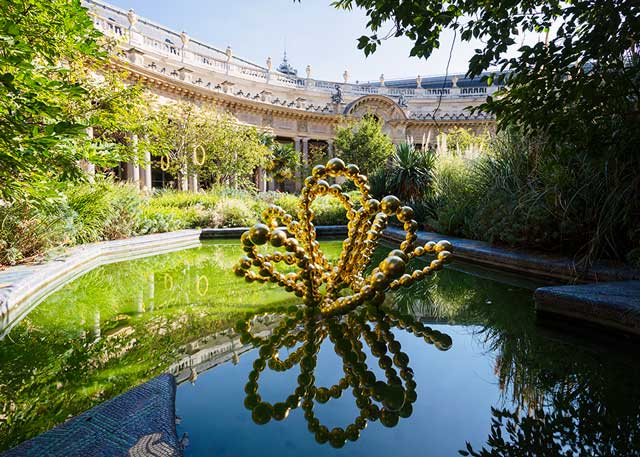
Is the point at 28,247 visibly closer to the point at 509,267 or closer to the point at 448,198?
the point at 509,267

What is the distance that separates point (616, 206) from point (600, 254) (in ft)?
1.96

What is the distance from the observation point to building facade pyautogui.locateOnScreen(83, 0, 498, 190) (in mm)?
23219

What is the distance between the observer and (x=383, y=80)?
40.0 m

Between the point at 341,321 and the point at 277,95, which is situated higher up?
the point at 277,95

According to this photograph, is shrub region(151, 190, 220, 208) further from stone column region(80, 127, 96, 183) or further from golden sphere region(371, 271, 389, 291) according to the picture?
golden sphere region(371, 271, 389, 291)

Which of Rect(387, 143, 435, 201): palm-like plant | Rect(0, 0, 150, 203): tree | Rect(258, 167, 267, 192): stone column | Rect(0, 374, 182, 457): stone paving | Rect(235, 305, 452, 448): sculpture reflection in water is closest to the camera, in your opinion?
Rect(0, 374, 182, 457): stone paving

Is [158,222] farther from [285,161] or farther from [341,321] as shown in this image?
[285,161]

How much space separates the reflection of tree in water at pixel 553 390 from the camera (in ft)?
4.15

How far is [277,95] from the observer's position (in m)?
31.2

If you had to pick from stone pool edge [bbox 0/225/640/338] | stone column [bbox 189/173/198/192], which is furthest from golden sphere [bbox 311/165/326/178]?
stone column [bbox 189/173/198/192]

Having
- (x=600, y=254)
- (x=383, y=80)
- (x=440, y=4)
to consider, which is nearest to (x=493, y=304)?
(x=600, y=254)

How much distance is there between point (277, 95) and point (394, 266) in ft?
103

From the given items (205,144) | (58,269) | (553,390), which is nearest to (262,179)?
(205,144)

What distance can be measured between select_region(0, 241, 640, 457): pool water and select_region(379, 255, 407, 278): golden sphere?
433mm
